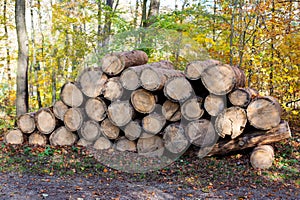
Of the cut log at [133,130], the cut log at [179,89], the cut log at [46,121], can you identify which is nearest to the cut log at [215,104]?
the cut log at [179,89]

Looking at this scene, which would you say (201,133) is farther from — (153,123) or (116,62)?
(116,62)

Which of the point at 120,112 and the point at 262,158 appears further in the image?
the point at 120,112

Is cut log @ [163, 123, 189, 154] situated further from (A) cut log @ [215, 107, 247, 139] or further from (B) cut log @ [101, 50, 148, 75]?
(B) cut log @ [101, 50, 148, 75]

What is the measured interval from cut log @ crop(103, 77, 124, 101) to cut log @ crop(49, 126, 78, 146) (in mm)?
Result: 1133

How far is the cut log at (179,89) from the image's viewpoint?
4.93 meters

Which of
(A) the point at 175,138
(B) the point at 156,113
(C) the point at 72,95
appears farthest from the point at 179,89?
(C) the point at 72,95

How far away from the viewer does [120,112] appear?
524 centimetres

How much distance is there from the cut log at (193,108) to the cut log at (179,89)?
0.34 feet

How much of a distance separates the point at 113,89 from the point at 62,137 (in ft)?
4.83

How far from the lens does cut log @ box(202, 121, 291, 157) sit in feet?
15.8

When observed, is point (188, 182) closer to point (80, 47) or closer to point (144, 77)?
point (144, 77)

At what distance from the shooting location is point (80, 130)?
5.62 metres

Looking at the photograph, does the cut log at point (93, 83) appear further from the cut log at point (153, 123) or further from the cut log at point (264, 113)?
the cut log at point (264, 113)

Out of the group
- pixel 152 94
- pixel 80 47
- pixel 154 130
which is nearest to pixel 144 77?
pixel 152 94
